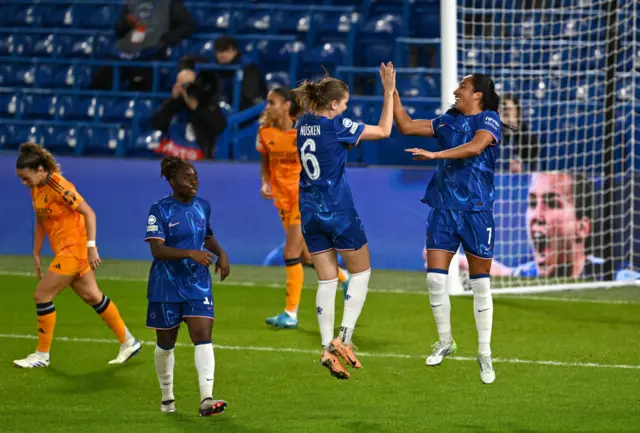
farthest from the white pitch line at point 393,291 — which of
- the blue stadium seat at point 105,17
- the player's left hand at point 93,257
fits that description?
the blue stadium seat at point 105,17

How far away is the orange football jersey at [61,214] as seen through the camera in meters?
8.74

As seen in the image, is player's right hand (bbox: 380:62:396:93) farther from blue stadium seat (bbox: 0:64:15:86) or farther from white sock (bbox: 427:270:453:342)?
blue stadium seat (bbox: 0:64:15:86)

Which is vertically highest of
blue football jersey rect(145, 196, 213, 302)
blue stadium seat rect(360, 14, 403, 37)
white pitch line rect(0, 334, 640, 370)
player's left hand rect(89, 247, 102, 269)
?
blue stadium seat rect(360, 14, 403, 37)

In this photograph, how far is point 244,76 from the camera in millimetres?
16141

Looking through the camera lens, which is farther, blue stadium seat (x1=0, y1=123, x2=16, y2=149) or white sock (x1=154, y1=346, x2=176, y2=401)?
blue stadium seat (x1=0, y1=123, x2=16, y2=149)

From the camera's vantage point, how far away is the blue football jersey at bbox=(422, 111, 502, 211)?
7.48 m

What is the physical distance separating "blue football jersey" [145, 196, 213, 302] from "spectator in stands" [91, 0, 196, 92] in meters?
10.6

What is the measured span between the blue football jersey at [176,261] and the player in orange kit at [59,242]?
69.5 inches

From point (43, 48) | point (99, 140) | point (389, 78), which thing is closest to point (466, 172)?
point (389, 78)

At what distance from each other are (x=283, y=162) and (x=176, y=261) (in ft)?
12.3

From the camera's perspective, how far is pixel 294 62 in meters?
16.7

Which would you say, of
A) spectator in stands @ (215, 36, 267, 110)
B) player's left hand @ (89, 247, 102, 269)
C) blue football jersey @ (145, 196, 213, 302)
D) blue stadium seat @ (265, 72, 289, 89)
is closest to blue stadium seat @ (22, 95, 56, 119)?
spectator in stands @ (215, 36, 267, 110)

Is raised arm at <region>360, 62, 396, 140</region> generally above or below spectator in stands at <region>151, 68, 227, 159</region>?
above

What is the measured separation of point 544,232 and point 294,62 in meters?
5.15
